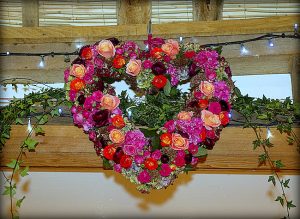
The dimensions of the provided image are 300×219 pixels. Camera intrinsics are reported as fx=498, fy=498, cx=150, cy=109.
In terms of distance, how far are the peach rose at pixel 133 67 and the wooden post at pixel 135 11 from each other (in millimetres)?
931

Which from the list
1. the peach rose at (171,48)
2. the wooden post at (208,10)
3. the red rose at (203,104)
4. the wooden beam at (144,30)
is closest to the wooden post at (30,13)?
the wooden beam at (144,30)

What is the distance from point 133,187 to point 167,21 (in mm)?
1312

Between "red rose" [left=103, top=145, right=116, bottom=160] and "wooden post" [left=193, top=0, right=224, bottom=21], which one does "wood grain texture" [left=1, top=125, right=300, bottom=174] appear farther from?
"wooden post" [left=193, top=0, right=224, bottom=21]

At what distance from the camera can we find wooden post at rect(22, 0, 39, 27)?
3.12 meters

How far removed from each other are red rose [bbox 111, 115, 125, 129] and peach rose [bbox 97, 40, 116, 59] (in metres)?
0.28

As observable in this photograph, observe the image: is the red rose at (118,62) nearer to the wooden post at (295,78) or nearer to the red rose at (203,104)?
the red rose at (203,104)

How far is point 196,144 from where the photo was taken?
2.11 metres

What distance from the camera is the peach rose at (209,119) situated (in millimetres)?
2090

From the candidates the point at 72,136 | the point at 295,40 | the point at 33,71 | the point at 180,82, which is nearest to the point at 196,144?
the point at 180,82

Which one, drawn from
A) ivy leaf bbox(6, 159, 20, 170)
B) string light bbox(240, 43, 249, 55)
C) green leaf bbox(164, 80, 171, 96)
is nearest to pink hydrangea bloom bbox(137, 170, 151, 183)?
green leaf bbox(164, 80, 171, 96)

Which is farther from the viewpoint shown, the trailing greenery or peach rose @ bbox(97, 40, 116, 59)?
the trailing greenery

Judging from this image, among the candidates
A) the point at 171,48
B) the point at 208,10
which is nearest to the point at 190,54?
the point at 171,48

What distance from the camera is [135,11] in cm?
304

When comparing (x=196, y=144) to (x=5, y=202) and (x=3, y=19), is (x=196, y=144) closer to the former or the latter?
(x=3, y=19)
